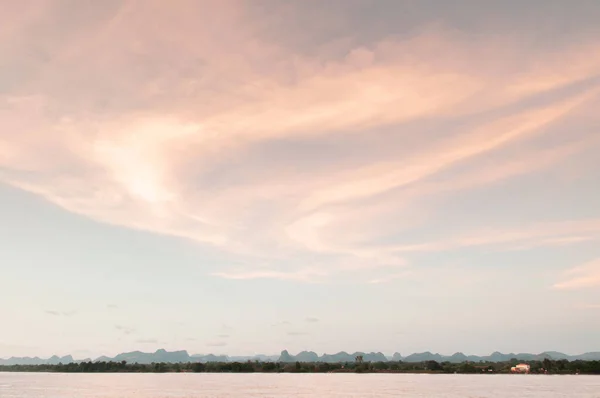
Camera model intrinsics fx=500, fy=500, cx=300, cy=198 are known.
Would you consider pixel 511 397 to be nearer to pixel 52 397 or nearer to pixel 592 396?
pixel 592 396

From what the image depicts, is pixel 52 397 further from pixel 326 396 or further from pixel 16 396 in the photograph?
pixel 326 396

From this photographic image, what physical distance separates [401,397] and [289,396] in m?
29.8

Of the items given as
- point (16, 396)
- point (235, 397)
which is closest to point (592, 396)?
point (235, 397)

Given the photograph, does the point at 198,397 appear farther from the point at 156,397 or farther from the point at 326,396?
the point at 326,396

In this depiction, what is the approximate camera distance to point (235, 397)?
13362 cm

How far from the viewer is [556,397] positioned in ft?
434

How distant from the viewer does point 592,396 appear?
134 metres

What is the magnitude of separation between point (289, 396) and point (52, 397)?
6534 centimetres

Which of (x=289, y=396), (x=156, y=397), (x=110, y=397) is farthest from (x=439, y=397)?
(x=110, y=397)

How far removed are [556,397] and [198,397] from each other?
9550 cm

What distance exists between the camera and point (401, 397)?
429 ft

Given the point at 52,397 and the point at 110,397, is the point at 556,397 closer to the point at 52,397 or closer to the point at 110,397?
the point at 110,397

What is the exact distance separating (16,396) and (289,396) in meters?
74.6

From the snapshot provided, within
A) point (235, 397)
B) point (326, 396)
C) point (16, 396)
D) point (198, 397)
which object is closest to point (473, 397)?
point (326, 396)
